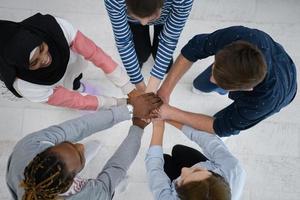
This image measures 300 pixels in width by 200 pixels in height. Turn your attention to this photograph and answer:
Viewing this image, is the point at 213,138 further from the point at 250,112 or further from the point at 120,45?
the point at 120,45

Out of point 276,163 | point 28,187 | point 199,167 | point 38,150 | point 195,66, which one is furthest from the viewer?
point 195,66

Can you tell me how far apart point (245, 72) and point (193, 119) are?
1.48 feet

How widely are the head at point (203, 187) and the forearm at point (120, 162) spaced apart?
8.8 inches

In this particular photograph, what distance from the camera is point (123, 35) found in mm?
1388

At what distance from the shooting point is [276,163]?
182cm

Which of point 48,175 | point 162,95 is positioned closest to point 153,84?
point 162,95

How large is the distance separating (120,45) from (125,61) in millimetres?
75

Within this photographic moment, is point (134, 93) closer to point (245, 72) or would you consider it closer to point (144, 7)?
point (144, 7)

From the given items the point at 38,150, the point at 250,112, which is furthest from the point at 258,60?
the point at 38,150

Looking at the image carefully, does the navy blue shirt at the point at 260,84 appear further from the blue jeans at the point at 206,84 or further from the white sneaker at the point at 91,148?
the white sneaker at the point at 91,148

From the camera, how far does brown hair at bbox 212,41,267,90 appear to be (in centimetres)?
→ 101

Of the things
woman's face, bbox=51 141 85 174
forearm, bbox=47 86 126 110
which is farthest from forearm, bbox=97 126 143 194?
forearm, bbox=47 86 126 110

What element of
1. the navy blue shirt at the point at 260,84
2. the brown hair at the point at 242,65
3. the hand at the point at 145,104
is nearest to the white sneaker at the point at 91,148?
the hand at the point at 145,104

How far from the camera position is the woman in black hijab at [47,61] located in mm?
1152
